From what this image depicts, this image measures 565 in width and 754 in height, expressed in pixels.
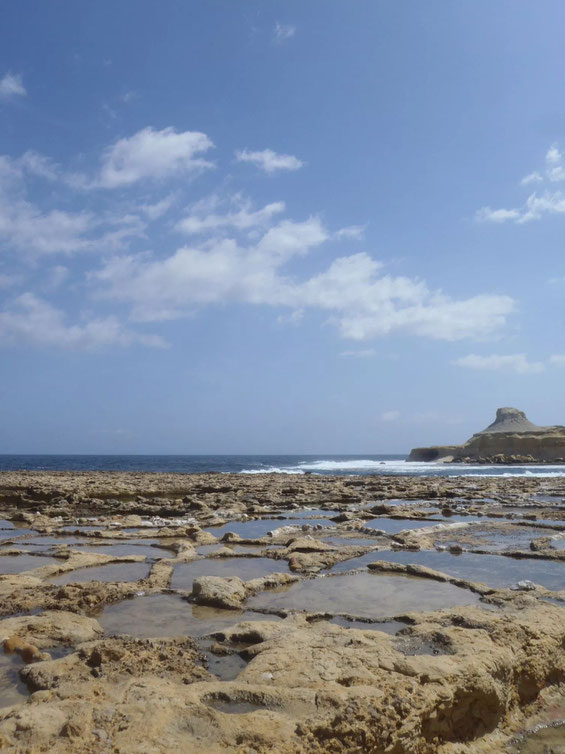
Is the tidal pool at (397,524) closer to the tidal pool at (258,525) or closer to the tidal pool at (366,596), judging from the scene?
the tidal pool at (258,525)

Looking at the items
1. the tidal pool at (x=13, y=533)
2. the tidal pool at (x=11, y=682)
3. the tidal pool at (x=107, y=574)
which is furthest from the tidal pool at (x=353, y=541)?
the tidal pool at (x=13, y=533)

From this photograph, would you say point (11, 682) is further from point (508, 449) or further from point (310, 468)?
point (508, 449)

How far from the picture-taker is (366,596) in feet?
22.5

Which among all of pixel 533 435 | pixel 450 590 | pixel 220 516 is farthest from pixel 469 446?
pixel 450 590

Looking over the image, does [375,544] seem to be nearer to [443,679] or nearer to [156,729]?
[443,679]

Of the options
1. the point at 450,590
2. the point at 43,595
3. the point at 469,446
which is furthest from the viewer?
the point at 469,446

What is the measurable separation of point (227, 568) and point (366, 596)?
9.58 feet

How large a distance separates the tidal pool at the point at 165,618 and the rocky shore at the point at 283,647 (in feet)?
0.11

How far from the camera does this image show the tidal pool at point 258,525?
12953 mm

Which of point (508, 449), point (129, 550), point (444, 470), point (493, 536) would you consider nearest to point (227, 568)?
point (129, 550)

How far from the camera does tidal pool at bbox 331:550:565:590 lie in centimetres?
791

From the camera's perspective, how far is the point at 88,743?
9.68 ft

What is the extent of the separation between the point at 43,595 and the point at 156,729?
429cm

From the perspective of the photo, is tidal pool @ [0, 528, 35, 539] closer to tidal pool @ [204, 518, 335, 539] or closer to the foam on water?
tidal pool @ [204, 518, 335, 539]
